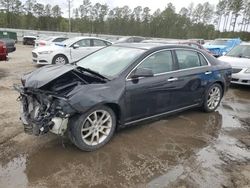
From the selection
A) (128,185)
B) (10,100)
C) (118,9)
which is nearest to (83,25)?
(118,9)

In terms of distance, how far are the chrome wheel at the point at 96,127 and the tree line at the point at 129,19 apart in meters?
51.9

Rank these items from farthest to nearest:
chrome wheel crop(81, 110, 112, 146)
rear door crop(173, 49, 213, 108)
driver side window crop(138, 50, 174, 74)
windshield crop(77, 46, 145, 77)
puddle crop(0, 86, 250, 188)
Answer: rear door crop(173, 49, 213, 108), driver side window crop(138, 50, 174, 74), windshield crop(77, 46, 145, 77), chrome wheel crop(81, 110, 112, 146), puddle crop(0, 86, 250, 188)

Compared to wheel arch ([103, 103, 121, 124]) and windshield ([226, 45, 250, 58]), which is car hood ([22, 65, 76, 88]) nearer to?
wheel arch ([103, 103, 121, 124])

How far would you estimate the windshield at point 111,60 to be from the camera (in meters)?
4.52

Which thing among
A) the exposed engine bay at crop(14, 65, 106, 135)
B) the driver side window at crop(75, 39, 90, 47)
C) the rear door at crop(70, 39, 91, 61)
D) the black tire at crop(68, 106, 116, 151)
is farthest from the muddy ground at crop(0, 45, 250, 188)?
the driver side window at crop(75, 39, 90, 47)

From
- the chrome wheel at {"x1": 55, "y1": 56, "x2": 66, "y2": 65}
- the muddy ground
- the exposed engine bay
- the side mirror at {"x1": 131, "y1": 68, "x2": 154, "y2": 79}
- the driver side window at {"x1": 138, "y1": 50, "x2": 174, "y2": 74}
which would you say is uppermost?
the driver side window at {"x1": 138, "y1": 50, "x2": 174, "y2": 74}

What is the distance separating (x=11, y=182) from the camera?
10.7 ft

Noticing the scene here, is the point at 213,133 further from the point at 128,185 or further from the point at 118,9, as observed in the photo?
the point at 118,9

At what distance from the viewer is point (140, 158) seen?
396cm

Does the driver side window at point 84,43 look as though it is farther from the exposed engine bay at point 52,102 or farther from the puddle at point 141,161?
the exposed engine bay at point 52,102

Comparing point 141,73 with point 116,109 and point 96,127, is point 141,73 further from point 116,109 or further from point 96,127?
point 96,127

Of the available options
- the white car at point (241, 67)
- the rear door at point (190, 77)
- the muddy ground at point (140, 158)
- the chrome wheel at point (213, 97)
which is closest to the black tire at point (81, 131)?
the muddy ground at point (140, 158)

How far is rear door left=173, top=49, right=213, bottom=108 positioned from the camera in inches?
206

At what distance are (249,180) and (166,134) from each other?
1.65 metres
